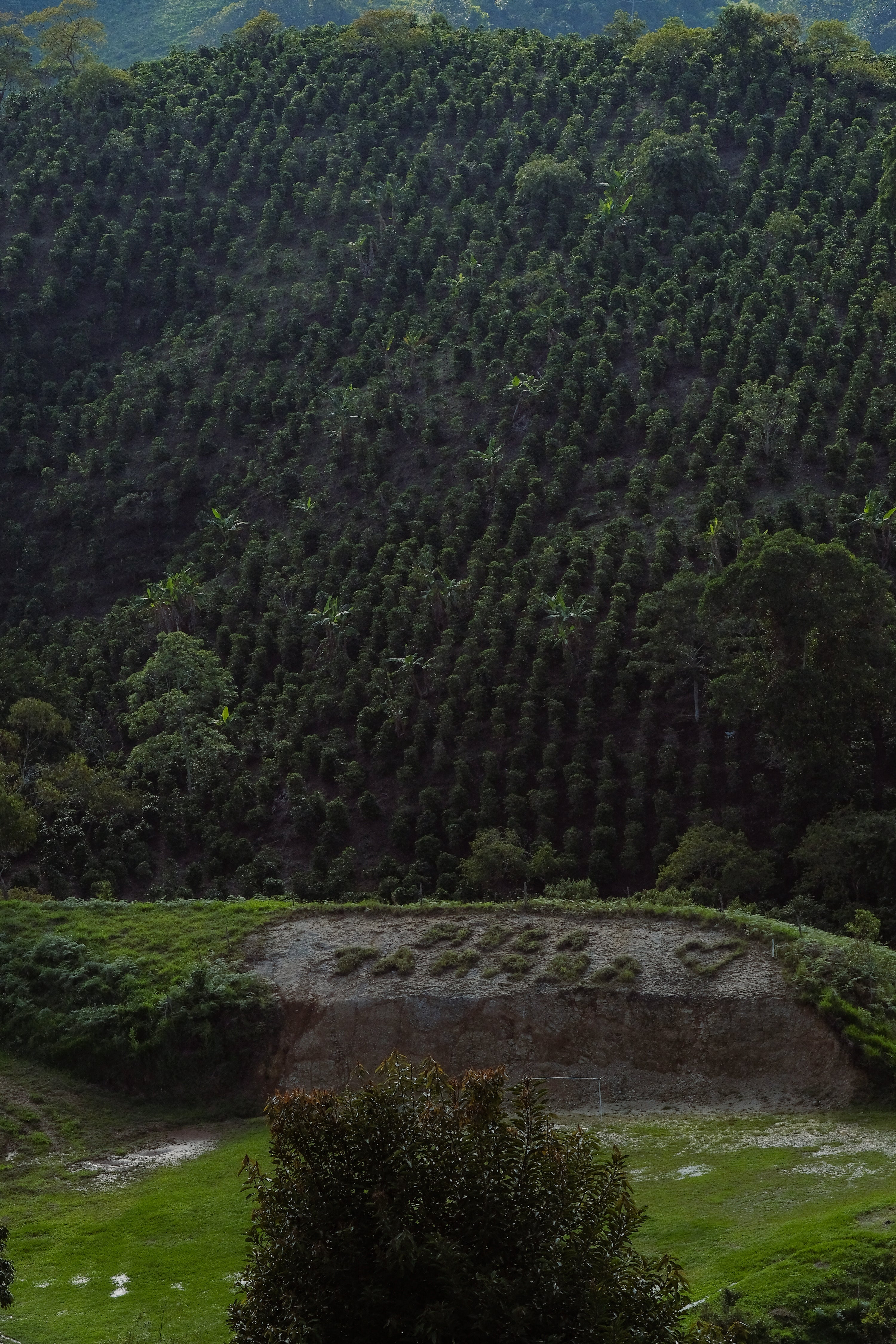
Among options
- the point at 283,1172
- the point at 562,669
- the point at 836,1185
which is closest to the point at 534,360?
the point at 562,669

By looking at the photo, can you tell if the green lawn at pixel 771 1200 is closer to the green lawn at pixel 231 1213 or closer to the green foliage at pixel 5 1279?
the green lawn at pixel 231 1213

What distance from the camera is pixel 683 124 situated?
269ft

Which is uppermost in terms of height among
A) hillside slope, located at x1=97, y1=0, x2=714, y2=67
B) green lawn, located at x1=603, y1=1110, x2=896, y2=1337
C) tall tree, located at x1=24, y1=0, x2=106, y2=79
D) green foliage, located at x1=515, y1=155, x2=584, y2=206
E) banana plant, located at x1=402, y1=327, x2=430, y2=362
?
hillside slope, located at x1=97, y1=0, x2=714, y2=67

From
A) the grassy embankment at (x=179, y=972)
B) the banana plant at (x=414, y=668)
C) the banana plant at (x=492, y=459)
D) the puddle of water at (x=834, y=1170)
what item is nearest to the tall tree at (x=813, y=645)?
the grassy embankment at (x=179, y=972)

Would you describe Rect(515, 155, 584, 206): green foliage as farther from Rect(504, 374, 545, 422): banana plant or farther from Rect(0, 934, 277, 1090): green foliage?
Rect(0, 934, 277, 1090): green foliage

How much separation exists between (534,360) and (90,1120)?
150 ft

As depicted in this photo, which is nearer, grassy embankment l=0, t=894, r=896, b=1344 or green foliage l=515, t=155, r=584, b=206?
grassy embankment l=0, t=894, r=896, b=1344

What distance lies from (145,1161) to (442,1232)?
51.3 feet

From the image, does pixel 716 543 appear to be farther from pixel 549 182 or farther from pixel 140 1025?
pixel 549 182

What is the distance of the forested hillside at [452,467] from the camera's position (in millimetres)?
44688

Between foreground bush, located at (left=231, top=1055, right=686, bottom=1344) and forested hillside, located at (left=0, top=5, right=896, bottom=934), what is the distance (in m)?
24.7

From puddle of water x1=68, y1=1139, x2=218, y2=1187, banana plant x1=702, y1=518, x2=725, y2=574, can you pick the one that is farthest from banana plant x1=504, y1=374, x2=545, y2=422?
puddle of water x1=68, y1=1139, x2=218, y2=1187

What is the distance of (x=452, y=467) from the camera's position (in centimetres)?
6400

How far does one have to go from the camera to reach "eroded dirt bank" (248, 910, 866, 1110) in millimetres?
28000
